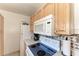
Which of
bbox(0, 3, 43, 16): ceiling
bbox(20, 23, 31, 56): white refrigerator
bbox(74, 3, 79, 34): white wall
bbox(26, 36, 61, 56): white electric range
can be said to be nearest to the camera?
bbox(74, 3, 79, 34): white wall

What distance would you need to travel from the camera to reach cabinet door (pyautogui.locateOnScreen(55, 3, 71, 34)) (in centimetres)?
95

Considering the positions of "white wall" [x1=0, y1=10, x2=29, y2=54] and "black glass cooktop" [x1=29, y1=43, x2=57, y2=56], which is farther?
"white wall" [x1=0, y1=10, x2=29, y2=54]

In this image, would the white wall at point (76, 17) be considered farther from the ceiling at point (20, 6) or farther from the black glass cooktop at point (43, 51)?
the ceiling at point (20, 6)

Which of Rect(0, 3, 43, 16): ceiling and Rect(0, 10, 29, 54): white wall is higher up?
Rect(0, 3, 43, 16): ceiling

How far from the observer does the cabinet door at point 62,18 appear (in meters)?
0.95

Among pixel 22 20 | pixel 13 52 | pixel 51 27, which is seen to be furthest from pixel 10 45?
pixel 51 27

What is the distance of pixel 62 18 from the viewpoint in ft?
3.43

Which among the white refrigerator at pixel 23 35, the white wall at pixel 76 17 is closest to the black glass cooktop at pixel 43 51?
the white wall at pixel 76 17

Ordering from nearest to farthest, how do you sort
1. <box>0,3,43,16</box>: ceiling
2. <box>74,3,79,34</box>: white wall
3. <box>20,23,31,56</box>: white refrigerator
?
<box>74,3,79,34</box>: white wall < <box>0,3,43,16</box>: ceiling < <box>20,23,31,56</box>: white refrigerator

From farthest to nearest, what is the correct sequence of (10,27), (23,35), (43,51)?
(23,35), (10,27), (43,51)

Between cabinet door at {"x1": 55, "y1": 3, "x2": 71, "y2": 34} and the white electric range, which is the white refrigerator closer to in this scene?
the white electric range

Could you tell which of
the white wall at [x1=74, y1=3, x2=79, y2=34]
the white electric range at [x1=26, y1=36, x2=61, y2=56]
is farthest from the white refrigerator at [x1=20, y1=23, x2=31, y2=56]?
the white wall at [x1=74, y1=3, x2=79, y2=34]

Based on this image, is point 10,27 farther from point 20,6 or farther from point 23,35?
point 20,6

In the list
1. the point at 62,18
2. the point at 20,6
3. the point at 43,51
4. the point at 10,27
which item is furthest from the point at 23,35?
the point at 62,18
